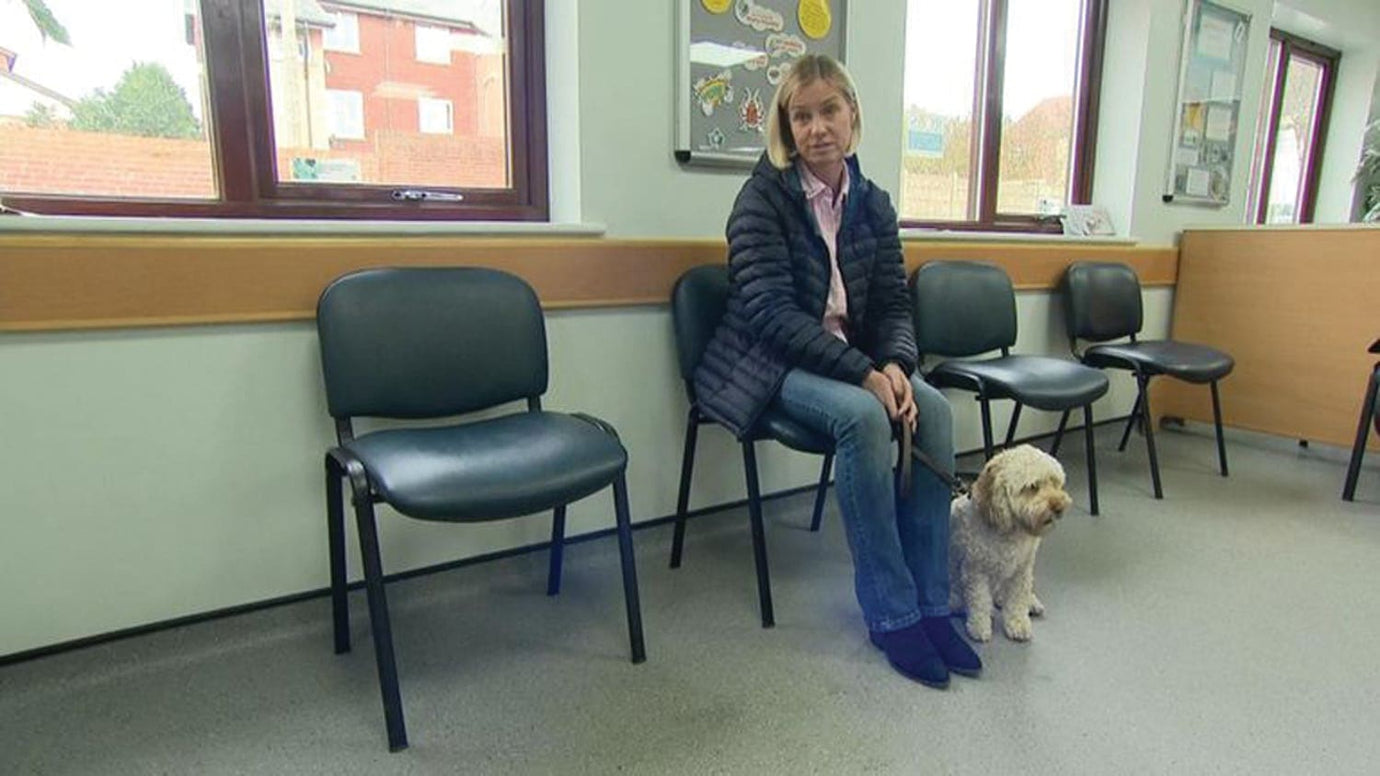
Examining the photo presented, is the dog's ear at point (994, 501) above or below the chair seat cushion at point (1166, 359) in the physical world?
below

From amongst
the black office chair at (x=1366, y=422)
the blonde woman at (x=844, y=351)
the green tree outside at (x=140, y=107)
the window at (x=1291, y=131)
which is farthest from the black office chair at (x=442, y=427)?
the window at (x=1291, y=131)

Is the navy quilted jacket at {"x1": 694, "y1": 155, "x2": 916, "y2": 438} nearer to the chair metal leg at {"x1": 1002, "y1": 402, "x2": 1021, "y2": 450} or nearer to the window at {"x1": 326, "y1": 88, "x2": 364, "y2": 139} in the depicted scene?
the window at {"x1": 326, "y1": 88, "x2": 364, "y2": 139}

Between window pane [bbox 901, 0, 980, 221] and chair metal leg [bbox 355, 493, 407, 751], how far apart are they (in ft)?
7.47

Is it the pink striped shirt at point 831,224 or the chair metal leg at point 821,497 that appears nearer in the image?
the pink striped shirt at point 831,224

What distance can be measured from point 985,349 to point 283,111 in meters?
2.19

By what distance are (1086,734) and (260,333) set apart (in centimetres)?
179

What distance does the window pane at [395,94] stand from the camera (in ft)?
5.95

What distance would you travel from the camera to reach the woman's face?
1.78m

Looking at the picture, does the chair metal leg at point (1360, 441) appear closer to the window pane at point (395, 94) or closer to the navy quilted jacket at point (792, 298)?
the navy quilted jacket at point (792, 298)

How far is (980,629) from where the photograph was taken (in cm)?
173

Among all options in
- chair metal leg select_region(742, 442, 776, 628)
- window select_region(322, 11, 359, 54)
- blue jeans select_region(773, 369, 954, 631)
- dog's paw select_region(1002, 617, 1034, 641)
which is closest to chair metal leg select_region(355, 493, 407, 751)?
chair metal leg select_region(742, 442, 776, 628)

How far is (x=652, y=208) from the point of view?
2.13 m

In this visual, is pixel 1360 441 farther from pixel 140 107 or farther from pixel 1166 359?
pixel 140 107

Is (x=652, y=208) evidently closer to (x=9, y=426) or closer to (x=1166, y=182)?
(x=9, y=426)
